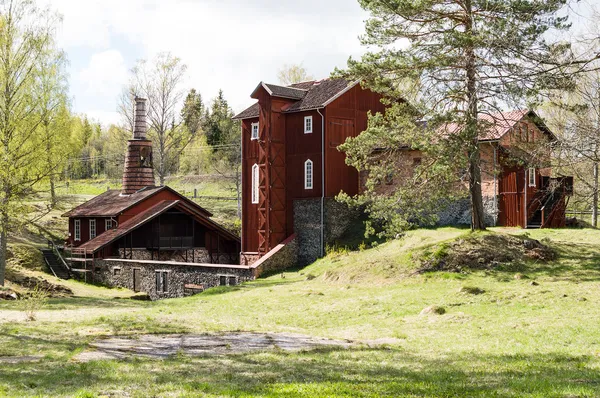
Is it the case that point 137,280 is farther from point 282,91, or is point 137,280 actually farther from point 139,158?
point 282,91

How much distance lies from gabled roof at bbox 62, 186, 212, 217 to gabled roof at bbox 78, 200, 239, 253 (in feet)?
3.52

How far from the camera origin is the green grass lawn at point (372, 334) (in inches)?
365

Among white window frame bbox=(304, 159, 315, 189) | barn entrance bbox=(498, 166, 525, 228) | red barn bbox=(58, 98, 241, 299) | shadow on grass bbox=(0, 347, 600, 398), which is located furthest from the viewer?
white window frame bbox=(304, 159, 315, 189)

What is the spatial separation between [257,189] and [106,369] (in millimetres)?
30818

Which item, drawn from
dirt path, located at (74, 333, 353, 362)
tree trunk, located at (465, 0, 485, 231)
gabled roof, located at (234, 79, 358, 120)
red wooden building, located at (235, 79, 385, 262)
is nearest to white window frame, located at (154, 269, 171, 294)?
red wooden building, located at (235, 79, 385, 262)

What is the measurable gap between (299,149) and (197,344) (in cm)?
2671

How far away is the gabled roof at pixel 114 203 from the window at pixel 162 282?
8.72 meters

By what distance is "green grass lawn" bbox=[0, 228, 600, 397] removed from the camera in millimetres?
9266

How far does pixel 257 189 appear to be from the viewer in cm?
4097

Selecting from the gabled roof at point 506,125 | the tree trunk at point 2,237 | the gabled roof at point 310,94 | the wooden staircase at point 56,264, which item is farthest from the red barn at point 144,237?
the gabled roof at point 506,125

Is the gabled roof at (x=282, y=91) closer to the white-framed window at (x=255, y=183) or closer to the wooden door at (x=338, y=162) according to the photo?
the wooden door at (x=338, y=162)

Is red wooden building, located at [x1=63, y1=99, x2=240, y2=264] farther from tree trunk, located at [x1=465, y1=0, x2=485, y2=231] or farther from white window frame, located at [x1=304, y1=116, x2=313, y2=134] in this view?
tree trunk, located at [x1=465, y1=0, x2=485, y2=231]

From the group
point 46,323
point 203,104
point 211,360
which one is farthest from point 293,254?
point 203,104

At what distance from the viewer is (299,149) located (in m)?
39.4
